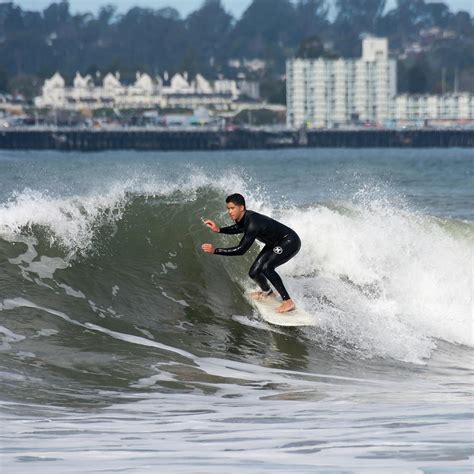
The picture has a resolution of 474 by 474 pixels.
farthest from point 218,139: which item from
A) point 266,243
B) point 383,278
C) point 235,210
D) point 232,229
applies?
point 235,210

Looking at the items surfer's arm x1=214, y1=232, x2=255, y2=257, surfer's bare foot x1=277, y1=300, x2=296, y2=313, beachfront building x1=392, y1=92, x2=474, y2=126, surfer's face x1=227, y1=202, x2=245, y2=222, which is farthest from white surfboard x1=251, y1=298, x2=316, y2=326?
beachfront building x1=392, y1=92, x2=474, y2=126

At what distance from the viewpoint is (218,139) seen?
498ft

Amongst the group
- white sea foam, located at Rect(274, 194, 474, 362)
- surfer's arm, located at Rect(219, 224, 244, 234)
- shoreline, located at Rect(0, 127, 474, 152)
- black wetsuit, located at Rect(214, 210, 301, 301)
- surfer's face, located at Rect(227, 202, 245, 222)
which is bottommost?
shoreline, located at Rect(0, 127, 474, 152)

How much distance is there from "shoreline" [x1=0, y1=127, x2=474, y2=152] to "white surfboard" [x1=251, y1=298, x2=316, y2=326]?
5297 inches

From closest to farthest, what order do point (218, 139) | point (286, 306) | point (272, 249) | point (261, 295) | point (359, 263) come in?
point (272, 249)
point (286, 306)
point (261, 295)
point (359, 263)
point (218, 139)

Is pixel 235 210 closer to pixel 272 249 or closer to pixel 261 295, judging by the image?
pixel 272 249

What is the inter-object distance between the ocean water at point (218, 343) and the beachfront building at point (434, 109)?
17005 cm

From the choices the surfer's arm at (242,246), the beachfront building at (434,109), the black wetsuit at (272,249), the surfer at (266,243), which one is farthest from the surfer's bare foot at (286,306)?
the beachfront building at (434,109)

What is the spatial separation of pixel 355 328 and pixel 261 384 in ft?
9.60

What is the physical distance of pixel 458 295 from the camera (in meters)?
15.8

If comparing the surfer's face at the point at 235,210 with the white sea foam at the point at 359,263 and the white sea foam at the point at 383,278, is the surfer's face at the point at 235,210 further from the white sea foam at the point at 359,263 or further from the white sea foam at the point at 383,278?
the white sea foam at the point at 383,278

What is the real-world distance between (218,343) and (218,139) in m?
140

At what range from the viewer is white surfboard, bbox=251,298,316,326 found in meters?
Answer: 13.2

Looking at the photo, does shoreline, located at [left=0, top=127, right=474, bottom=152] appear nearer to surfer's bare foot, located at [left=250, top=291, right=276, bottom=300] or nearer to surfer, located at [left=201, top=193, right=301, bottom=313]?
surfer's bare foot, located at [left=250, top=291, right=276, bottom=300]
